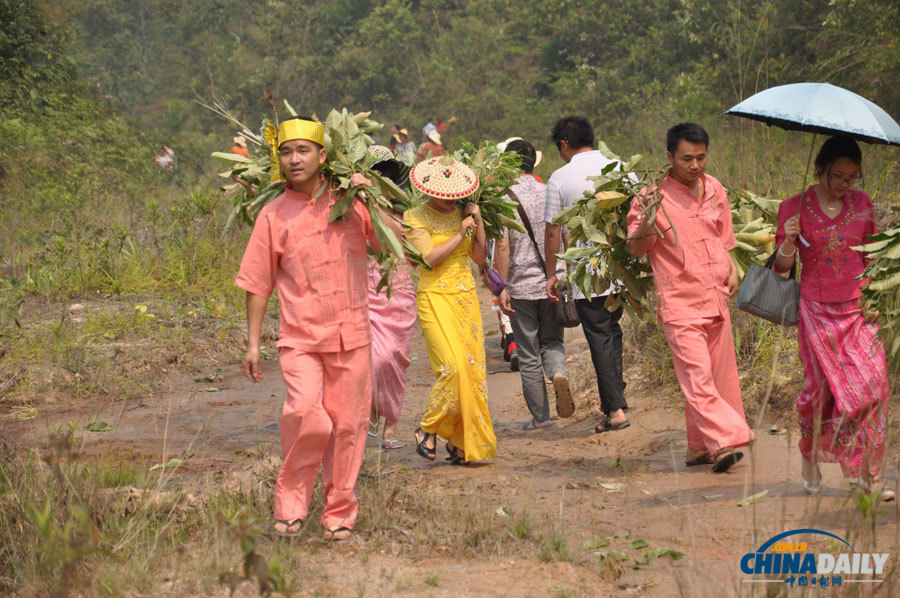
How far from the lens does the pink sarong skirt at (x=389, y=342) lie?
22.5ft

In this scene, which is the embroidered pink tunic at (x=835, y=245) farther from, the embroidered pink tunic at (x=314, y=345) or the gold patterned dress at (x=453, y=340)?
the embroidered pink tunic at (x=314, y=345)

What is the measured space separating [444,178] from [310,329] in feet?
5.74

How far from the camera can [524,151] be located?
7.73 m

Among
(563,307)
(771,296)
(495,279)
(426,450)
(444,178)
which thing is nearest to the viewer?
(771,296)

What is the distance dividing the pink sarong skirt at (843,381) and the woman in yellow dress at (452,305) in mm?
1870

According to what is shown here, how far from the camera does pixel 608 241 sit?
6184 mm

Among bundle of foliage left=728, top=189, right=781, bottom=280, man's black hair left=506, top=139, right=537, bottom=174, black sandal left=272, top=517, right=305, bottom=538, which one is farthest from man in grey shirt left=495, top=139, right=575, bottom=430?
black sandal left=272, top=517, right=305, bottom=538

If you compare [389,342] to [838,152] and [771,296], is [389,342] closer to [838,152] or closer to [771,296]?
[771,296]

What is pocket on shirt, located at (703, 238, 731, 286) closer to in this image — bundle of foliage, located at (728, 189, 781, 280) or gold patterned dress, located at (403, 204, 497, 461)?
bundle of foliage, located at (728, 189, 781, 280)

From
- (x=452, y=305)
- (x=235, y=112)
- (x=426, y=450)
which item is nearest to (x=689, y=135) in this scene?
(x=452, y=305)

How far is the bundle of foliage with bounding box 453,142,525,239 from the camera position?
6.52 meters

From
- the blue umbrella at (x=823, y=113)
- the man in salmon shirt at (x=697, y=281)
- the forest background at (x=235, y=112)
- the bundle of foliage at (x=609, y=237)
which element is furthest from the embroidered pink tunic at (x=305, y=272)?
the blue umbrella at (x=823, y=113)

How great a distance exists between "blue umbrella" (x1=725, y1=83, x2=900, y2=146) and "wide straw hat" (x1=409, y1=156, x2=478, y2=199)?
158 centimetres

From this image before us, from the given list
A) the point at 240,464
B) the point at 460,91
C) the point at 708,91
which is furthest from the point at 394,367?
the point at 460,91
